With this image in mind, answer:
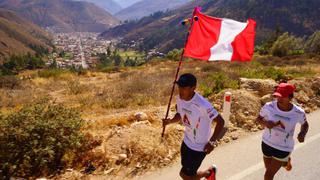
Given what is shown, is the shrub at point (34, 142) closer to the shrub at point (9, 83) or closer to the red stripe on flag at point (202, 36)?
the red stripe on flag at point (202, 36)

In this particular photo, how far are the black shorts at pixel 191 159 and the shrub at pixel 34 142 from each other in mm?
2439

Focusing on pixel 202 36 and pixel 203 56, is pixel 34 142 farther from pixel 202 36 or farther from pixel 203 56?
pixel 202 36

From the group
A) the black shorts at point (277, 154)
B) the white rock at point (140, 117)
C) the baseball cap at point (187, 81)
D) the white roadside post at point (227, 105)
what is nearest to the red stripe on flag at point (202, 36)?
the baseball cap at point (187, 81)

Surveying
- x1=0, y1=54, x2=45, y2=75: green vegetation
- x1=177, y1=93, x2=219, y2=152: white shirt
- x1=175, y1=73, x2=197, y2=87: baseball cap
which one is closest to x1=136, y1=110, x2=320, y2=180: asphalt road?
x1=177, y1=93, x2=219, y2=152: white shirt

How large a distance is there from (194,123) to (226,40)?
2.01 meters

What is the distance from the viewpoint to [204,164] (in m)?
6.24

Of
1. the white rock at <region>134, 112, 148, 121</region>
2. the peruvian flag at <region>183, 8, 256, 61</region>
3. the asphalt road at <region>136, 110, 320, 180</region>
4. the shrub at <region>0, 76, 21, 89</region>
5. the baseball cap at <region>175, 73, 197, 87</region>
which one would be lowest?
the shrub at <region>0, 76, 21, 89</region>

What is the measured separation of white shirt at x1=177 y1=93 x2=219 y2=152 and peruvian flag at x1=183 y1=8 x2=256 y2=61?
5.25ft

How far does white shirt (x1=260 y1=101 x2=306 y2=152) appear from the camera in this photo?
4.26 m

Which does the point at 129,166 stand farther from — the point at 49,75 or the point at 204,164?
the point at 49,75

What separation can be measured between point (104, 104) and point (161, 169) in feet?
19.2

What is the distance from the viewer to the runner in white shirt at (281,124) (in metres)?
4.18

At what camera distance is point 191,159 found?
13.7 ft

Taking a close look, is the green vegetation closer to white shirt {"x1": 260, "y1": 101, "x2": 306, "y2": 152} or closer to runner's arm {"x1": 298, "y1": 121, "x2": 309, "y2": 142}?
white shirt {"x1": 260, "y1": 101, "x2": 306, "y2": 152}
